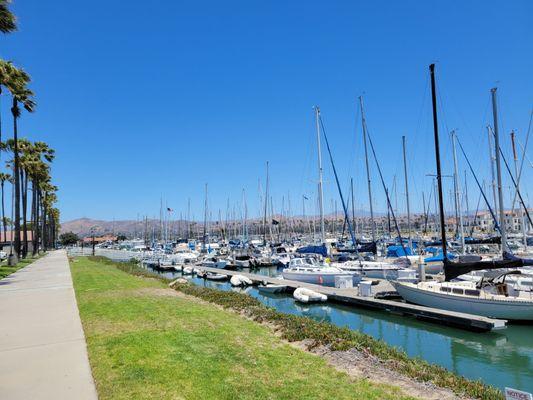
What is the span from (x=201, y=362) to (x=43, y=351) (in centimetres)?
389

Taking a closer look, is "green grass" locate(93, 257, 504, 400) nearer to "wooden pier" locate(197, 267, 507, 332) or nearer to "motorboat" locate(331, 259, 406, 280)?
"wooden pier" locate(197, 267, 507, 332)

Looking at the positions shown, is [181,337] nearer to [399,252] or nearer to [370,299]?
[370,299]

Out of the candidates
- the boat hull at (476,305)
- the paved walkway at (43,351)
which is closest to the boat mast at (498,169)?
the boat hull at (476,305)

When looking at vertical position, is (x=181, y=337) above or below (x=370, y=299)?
above

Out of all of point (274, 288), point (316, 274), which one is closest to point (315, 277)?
point (316, 274)

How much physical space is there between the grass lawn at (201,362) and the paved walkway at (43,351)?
353 millimetres

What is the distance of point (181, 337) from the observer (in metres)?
11.1

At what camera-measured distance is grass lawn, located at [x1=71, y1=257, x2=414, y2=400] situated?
7383 mm

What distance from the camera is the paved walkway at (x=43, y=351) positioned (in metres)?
7.29

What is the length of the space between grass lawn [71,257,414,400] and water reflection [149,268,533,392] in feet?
22.0

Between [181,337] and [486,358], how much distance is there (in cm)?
1162

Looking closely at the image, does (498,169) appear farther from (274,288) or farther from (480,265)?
(274,288)

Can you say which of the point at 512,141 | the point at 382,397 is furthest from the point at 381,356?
the point at 512,141

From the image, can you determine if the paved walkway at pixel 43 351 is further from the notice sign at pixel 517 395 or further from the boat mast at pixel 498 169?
the boat mast at pixel 498 169
